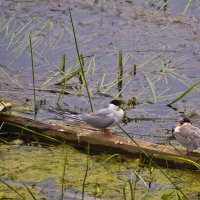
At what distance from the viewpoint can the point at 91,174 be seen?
20.7 ft

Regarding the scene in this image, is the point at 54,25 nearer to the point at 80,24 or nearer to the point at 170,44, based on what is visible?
the point at 80,24

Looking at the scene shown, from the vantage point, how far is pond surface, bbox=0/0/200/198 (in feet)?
26.5

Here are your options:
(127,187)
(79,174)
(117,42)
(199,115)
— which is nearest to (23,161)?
(79,174)

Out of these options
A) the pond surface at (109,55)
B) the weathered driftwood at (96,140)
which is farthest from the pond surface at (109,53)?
the weathered driftwood at (96,140)

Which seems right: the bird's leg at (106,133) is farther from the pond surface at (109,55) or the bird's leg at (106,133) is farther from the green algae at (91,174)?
the pond surface at (109,55)

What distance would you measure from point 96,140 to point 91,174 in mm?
507

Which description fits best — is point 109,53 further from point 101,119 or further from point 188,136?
point 188,136

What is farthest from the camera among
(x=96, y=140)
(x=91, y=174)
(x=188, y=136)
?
(x=96, y=140)

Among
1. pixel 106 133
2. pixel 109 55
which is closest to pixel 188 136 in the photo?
pixel 106 133

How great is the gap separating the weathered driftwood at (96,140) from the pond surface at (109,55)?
2.23 ft

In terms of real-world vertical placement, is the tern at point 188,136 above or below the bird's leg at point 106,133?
above

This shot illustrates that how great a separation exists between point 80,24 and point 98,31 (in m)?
0.30

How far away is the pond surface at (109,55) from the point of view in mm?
8086

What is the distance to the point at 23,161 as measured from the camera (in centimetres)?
659
